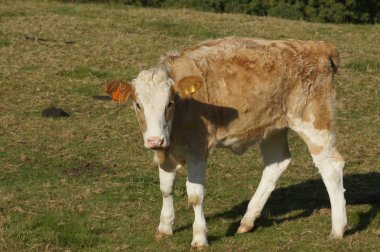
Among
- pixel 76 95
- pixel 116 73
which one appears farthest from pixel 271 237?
pixel 116 73

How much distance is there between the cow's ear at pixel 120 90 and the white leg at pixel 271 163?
217 centimetres

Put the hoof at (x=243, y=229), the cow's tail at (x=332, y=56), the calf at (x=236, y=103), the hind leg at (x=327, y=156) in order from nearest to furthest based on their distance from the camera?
the calf at (x=236, y=103)
the hind leg at (x=327, y=156)
the hoof at (x=243, y=229)
the cow's tail at (x=332, y=56)

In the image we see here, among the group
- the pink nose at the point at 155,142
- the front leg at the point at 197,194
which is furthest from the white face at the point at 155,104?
the front leg at the point at 197,194

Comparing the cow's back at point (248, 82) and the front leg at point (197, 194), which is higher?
the cow's back at point (248, 82)

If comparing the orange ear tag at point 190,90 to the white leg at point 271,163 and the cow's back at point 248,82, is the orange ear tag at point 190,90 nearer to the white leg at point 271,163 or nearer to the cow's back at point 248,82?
the cow's back at point 248,82

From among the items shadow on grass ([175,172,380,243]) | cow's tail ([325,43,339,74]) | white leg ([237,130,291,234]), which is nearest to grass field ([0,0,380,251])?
shadow on grass ([175,172,380,243])

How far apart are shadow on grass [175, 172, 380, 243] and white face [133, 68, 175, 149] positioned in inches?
63.6

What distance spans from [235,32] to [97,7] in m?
4.97

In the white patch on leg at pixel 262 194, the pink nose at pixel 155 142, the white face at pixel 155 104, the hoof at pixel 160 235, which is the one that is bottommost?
the hoof at pixel 160 235

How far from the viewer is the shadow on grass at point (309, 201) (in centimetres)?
1049

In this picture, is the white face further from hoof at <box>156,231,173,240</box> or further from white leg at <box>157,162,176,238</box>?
hoof at <box>156,231,173,240</box>

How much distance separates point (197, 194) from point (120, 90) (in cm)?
138

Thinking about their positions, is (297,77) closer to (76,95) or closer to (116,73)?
(76,95)

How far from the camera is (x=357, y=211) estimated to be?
10.7 metres
